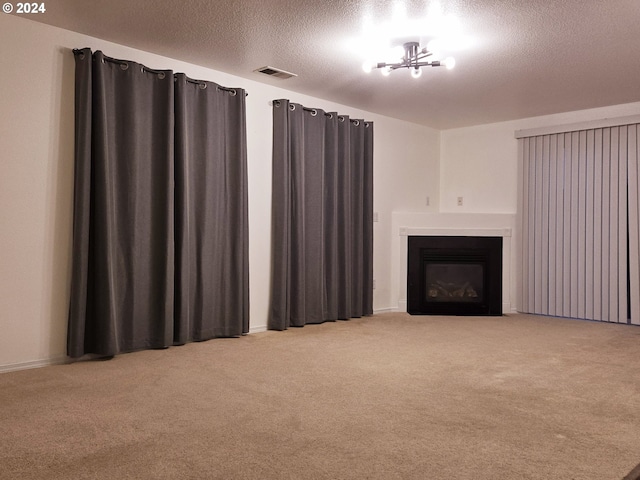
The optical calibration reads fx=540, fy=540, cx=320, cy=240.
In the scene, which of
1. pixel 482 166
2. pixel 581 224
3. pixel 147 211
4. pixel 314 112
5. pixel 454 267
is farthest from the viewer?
pixel 482 166

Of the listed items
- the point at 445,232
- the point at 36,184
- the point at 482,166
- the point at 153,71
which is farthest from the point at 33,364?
the point at 482,166

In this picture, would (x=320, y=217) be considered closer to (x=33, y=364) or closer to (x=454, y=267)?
(x=454, y=267)

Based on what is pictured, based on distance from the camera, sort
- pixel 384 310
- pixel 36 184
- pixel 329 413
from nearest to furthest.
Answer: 1. pixel 329 413
2. pixel 36 184
3. pixel 384 310

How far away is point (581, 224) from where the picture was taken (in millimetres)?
5941

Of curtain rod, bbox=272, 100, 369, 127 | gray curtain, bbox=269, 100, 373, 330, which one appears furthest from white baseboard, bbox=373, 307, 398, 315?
curtain rod, bbox=272, 100, 369, 127

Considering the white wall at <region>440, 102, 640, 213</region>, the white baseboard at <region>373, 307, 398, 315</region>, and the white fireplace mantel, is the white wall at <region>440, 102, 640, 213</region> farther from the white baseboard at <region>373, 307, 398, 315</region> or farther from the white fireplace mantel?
the white baseboard at <region>373, 307, 398, 315</region>

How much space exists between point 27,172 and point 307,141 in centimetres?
262

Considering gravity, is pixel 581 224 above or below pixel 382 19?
below

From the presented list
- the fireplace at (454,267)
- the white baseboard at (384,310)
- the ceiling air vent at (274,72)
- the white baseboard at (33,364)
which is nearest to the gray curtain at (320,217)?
the white baseboard at (384,310)

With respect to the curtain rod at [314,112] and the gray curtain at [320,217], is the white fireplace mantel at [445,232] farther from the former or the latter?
the curtain rod at [314,112]

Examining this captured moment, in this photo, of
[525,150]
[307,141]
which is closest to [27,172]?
[307,141]

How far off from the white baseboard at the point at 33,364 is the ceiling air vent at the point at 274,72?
2770 millimetres

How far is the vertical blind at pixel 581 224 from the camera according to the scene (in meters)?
5.64

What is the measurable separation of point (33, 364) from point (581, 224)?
17.8 feet
